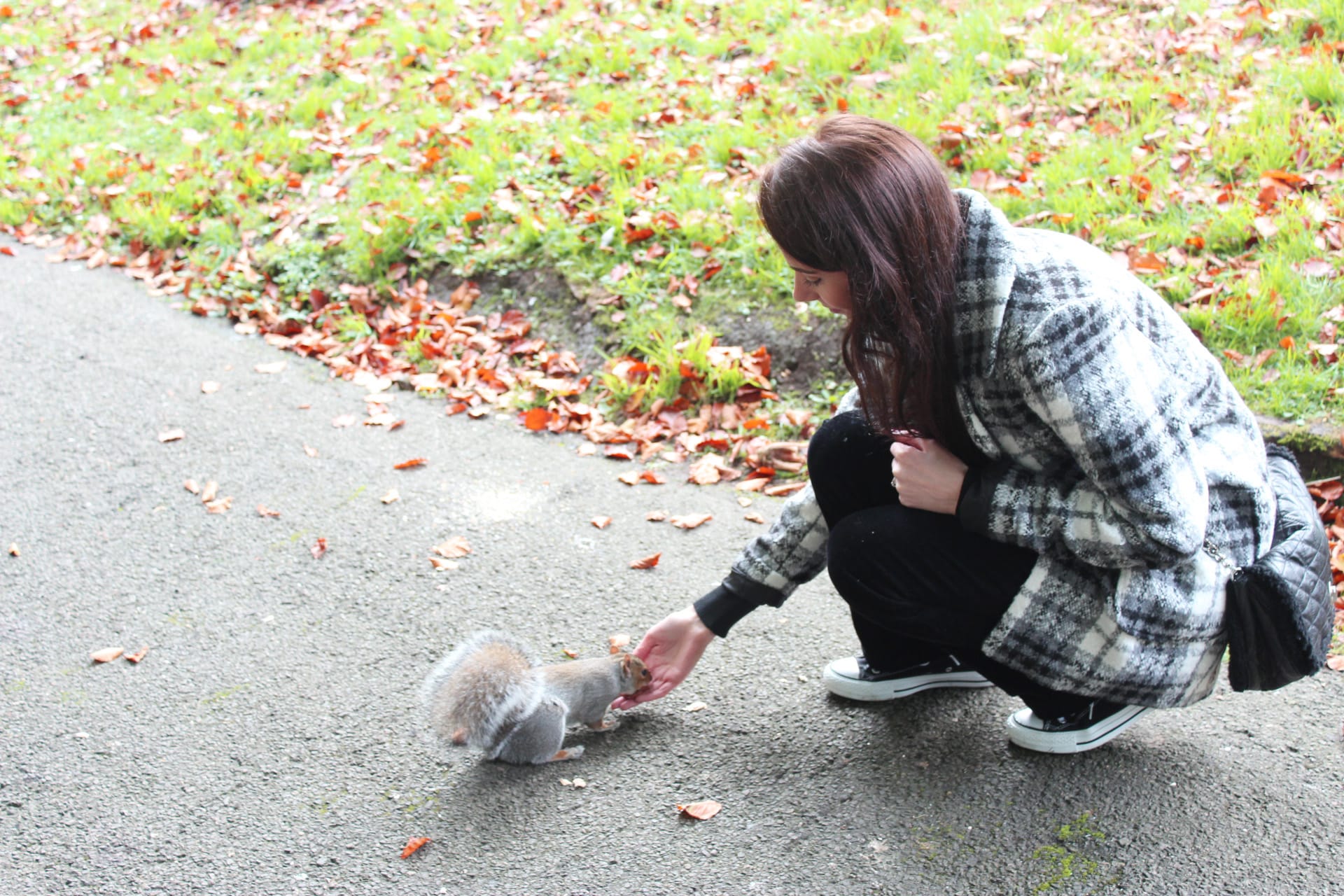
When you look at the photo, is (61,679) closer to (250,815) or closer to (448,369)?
(250,815)

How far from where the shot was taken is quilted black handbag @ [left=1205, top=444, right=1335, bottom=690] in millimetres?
1917

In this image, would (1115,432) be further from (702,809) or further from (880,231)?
(702,809)

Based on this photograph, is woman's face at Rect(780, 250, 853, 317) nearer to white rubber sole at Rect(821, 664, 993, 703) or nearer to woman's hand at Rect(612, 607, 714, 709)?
woman's hand at Rect(612, 607, 714, 709)

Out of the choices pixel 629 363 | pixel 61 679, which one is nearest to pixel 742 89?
pixel 629 363

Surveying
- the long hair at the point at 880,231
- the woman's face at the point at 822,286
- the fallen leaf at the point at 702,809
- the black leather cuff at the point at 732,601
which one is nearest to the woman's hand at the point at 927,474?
the long hair at the point at 880,231

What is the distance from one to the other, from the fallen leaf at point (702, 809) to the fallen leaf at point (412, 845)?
528 millimetres

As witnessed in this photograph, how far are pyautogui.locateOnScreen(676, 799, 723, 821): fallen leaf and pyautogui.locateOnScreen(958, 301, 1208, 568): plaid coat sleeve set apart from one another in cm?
92

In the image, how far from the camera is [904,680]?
99.9 inches

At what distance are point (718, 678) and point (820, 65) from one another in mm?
4089

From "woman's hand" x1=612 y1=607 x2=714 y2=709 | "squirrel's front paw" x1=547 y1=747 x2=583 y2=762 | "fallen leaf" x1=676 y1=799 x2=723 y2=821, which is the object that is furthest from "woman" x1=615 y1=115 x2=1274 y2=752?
"squirrel's front paw" x1=547 y1=747 x2=583 y2=762

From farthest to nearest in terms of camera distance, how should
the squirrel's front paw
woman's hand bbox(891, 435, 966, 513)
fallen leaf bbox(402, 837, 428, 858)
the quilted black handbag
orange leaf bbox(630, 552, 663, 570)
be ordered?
orange leaf bbox(630, 552, 663, 570) < the squirrel's front paw < fallen leaf bbox(402, 837, 428, 858) < woman's hand bbox(891, 435, 966, 513) < the quilted black handbag

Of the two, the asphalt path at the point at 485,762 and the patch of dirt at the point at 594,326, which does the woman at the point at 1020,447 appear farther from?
the patch of dirt at the point at 594,326

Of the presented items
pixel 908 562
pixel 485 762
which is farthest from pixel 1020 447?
pixel 485 762

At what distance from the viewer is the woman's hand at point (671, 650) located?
2441mm
